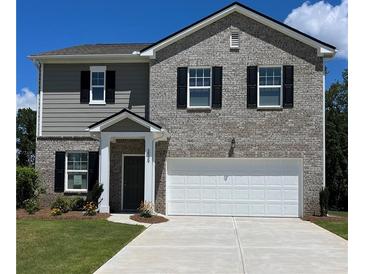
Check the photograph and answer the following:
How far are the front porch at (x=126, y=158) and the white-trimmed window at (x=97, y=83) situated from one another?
2.27 meters

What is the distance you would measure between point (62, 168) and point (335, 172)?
57.9ft

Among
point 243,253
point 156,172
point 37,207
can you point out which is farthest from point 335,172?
point 243,253

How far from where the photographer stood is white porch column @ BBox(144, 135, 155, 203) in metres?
18.0

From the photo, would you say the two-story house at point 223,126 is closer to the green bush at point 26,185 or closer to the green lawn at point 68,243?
the green bush at point 26,185

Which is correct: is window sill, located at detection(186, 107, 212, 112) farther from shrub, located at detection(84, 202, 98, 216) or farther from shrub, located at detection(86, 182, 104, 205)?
shrub, located at detection(84, 202, 98, 216)

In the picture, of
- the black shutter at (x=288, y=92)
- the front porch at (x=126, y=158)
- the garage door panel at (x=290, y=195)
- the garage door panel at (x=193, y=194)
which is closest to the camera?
the front porch at (x=126, y=158)

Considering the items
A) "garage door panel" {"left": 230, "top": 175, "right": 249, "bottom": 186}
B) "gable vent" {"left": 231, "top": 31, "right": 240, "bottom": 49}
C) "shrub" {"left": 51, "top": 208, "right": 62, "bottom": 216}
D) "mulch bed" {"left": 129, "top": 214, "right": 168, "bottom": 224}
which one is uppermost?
"gable vent" {"left": 231, "top": 31, "right": 240, "bottom": 49}

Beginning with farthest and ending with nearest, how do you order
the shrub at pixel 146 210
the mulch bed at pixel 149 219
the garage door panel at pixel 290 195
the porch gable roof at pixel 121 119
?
the garage door panel at pixel 290 195, the porch gable roof at pixel 121 119, the shrub at pixel 146 210, the mulch bed at pixel 149 219

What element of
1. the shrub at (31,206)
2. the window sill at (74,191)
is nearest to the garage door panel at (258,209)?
the window sill at (74,191)

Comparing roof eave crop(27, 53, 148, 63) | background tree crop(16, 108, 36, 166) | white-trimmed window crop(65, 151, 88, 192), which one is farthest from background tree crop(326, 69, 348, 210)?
background tree crop(16, 108, 36, 166)

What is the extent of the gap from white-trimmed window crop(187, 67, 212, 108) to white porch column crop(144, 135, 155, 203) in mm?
2608

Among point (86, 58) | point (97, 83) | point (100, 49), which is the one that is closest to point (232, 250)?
point (97, 83)

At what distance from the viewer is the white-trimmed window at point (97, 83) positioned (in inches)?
818
